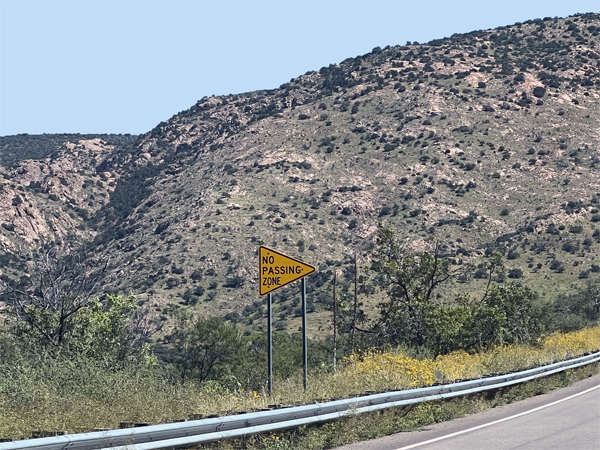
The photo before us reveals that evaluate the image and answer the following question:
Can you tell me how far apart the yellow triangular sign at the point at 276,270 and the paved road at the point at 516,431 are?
342 centimetres

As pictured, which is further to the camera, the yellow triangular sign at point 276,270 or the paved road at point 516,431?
the yellow triangular sign at point 276,270

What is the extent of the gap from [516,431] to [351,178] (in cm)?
6866

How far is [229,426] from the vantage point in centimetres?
962

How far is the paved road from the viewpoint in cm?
1120

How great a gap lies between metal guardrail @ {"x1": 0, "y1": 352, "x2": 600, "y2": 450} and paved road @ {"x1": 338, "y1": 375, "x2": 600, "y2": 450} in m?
0.59

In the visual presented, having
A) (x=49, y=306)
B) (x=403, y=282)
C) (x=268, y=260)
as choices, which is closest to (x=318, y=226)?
(x=403, y=282)

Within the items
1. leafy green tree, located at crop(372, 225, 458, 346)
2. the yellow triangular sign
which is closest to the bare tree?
the yellow triangular sign

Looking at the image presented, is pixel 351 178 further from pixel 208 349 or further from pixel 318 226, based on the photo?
pixel 208 349

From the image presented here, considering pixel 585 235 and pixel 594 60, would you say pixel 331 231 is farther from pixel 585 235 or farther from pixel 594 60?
pixel 594 60

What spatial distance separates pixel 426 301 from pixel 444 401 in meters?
14.5

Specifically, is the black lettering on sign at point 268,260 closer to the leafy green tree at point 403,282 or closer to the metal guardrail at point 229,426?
the metal guardrail at point 229,426

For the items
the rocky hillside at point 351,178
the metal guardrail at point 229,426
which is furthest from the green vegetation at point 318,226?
the metal guardrail at point 229,426

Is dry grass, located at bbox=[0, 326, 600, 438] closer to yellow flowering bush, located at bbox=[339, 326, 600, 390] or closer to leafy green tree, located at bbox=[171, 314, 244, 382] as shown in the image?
yellow flowering bush, located at bbox=[339, 326, 600, 390]

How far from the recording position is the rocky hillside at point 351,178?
216ft
